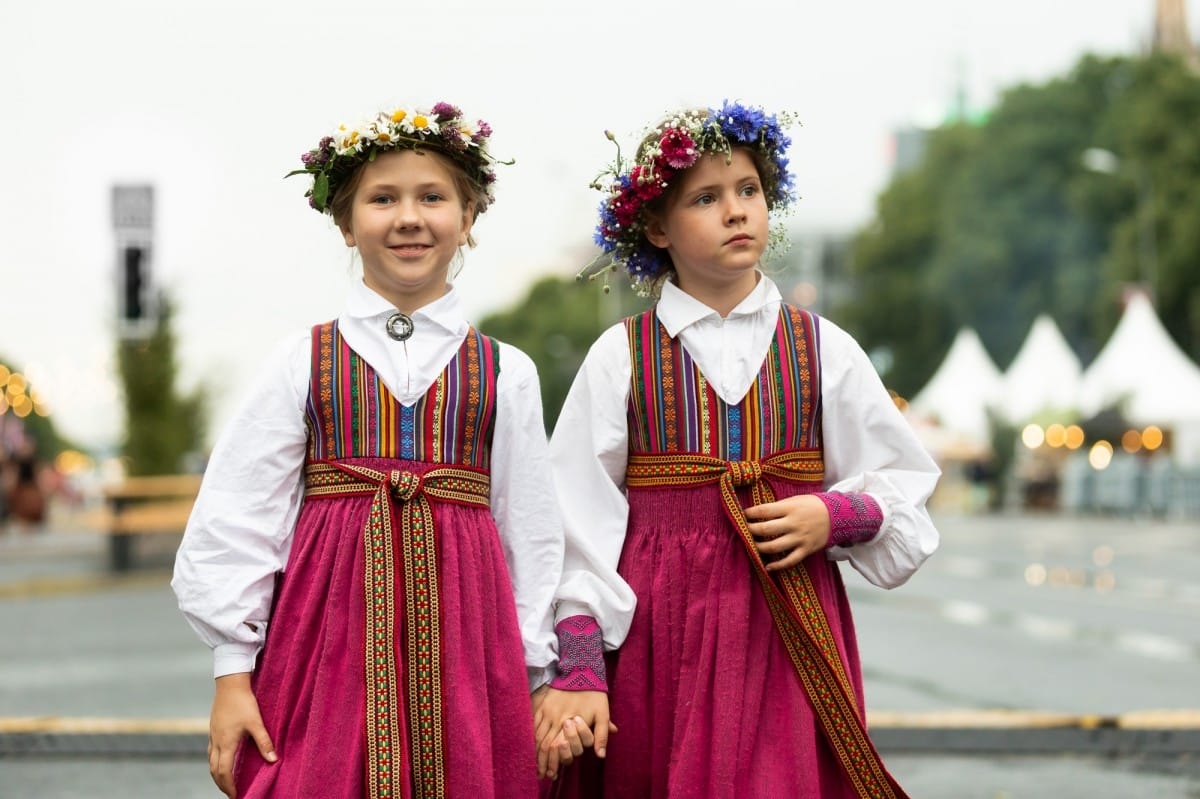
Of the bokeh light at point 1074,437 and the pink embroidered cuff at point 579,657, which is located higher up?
the pink embroidered cuff at point 579,657

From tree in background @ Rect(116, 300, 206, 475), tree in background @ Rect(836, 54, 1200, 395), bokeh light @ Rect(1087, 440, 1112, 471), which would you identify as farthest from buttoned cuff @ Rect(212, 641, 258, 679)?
tree in background @ Rect(836, 54, 1200, 395)

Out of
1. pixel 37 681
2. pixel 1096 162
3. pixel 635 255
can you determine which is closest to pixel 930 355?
pixel 1096 162

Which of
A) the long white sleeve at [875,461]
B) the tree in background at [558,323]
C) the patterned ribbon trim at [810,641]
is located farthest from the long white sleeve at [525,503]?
the tree in background at [558,323]

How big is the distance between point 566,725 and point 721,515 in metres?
0.57

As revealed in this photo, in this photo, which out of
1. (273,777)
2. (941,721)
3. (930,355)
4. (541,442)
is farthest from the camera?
(930,355)

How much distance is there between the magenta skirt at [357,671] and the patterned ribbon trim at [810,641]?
534 mm

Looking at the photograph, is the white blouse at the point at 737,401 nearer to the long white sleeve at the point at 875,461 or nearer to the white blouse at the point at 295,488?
the long white sleeve at the point at 875,461

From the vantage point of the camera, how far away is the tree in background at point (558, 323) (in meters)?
101

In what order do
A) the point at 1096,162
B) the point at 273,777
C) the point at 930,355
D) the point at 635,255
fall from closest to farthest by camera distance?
the point at 273,777 → the point at 635,255 → the point at 1096,162 → the point at 930,355

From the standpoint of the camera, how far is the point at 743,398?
398 centimetres

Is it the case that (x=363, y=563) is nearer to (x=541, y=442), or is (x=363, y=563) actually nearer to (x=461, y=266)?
(x=541, y=442)

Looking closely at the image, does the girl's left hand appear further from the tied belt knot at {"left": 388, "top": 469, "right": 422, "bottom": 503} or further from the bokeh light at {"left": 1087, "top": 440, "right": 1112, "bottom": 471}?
the bokeh light at {"left": 1087, "top": 440, "right": 1112, "bottom": 471}

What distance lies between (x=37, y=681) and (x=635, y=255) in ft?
21.5

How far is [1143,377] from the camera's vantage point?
3450cm
